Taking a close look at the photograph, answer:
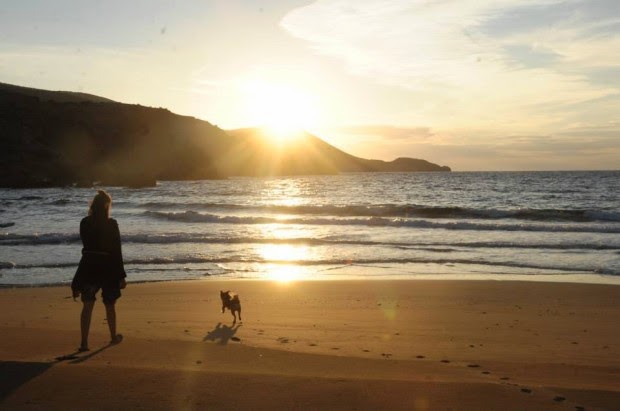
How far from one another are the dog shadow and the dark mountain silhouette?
73.4 m

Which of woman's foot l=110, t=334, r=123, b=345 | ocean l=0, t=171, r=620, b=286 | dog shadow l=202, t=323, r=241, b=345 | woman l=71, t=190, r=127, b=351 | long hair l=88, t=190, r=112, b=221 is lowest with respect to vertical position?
ocean l=0, t=171, r=620, b=286

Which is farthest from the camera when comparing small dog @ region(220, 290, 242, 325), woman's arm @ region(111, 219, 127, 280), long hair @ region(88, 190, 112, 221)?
small dog @ region(220, 290, 242, 325)

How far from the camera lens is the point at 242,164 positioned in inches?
6152

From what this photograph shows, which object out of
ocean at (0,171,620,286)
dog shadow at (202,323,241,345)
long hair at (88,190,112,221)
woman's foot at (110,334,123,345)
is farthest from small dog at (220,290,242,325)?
ocean at (0,171,620,286)

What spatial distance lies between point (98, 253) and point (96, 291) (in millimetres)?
441

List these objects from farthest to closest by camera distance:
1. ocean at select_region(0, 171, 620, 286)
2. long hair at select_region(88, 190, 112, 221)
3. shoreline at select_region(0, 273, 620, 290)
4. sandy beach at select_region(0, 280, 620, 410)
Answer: ocean at select_region(0, 171, 620, 286) < shoreline at select_region(0, 273, 620, 290) < long hair at select_region(88, 190, 112, 221) < sandy beach at select_region(0, 280, 620, 410)

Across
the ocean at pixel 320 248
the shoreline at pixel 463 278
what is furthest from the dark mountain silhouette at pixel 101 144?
the shoreline at pixel 463 278

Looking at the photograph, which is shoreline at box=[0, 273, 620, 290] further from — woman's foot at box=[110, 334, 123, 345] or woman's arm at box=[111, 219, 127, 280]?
woman's arm at box=[111, 219, 127, 280]

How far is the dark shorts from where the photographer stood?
627 centimetres

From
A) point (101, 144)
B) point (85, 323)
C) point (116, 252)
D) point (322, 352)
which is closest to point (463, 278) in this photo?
point (322, 352)

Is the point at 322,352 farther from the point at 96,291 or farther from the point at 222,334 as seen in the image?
the point at 96,291

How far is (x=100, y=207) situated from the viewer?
20.4 ft

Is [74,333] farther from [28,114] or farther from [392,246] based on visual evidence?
[28,114]

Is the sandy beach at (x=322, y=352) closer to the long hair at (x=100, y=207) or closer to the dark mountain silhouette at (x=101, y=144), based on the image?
the long hair at (x=100, y=207)
